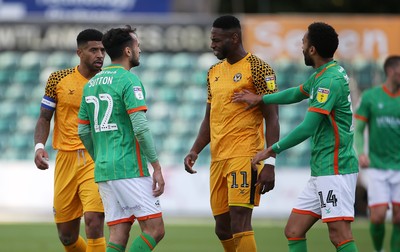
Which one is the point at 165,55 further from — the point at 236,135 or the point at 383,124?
the point at 236,135

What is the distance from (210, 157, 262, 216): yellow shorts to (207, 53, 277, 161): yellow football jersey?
0.26 ft

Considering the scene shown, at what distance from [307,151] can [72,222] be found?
46.0 ft

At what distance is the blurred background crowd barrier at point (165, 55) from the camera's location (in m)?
22.5

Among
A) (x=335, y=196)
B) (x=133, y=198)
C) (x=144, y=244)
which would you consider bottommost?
(x=144, y=244)

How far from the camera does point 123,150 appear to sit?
8078 millimetres

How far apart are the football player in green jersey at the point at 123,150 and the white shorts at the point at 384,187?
14.6 ft

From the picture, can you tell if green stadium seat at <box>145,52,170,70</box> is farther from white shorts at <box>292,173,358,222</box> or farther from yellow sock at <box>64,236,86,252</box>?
white shorts at <box>292,173,358,222</box>

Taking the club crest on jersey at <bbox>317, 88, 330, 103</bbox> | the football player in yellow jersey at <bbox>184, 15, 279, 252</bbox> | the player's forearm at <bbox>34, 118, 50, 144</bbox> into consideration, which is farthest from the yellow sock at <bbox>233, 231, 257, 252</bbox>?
the player's forearm at <bbox>34, 118, 50, 144</bbox>

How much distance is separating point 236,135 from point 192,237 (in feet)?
22.1

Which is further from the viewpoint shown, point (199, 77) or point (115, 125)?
point (199, 77)

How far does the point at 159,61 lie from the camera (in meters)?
24.8

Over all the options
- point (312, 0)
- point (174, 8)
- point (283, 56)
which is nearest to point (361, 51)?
point (283, 56)

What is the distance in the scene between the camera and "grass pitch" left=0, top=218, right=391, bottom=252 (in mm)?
13336

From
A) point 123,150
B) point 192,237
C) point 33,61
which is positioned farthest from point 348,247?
point 33,61
